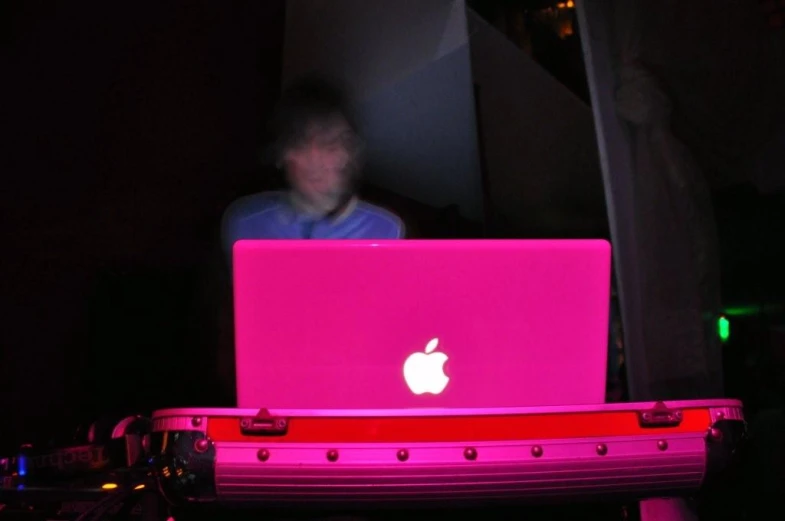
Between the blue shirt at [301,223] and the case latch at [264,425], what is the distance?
1.37 m

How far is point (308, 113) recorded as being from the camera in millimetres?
2352

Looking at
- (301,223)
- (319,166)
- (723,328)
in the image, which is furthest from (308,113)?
(723,328)

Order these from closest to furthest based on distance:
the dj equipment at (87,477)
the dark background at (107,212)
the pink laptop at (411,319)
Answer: the pink laptop at (411,319) → the dj equipment at (87,477) → the dark background at (107,212)

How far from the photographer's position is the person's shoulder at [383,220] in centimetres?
208

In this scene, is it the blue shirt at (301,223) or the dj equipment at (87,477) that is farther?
the blue shirt at (301,223)

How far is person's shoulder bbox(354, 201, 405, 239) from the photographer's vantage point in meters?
2.08

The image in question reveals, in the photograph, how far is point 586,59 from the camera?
191 cm

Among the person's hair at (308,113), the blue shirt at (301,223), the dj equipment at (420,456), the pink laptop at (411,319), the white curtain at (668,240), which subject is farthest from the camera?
the person's hair at (308,113)

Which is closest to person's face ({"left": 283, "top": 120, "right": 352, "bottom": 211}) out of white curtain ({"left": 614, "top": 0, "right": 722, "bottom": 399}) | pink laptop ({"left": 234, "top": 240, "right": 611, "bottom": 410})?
white curtain ({"left": 614, "top": 0, "right": 722, "bottom": 399})

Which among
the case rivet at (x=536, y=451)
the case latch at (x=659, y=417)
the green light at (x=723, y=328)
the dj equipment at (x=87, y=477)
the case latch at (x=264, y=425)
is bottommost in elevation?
the dj equipment at (x=87, y=477)

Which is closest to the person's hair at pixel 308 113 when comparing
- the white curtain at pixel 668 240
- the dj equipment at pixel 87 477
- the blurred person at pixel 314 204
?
the blurred person at pixel 314 204

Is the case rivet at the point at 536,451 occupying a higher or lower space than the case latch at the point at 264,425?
lower

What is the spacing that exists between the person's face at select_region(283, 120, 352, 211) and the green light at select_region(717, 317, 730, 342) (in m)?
1.13

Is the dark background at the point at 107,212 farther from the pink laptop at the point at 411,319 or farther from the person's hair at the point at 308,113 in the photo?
the pink laptop at the point at 411,319
